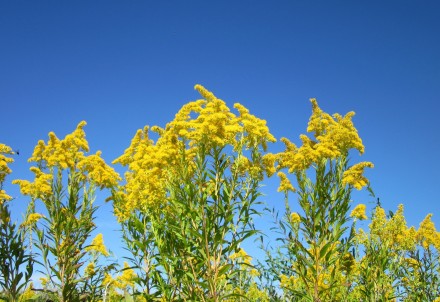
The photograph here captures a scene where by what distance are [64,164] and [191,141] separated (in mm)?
2453

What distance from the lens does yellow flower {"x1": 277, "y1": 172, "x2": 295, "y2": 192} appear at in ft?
18.6

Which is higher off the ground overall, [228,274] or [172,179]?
[172,179]

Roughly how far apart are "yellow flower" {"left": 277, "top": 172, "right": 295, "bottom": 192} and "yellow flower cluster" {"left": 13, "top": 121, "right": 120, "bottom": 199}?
2.67m

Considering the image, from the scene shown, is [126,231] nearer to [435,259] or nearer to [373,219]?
[373,219]

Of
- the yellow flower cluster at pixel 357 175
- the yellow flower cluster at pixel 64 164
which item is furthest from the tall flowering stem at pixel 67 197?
the yellow flower cluster at pixel 357 175

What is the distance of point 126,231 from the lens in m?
5.52

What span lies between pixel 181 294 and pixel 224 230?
0.85m

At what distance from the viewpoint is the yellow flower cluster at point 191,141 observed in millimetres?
4797

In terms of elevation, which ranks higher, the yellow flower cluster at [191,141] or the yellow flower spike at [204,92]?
the yellow flower spike at [204,92]

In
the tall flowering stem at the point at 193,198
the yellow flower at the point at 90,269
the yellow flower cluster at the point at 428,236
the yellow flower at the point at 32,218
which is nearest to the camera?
the tall flowering stem at the point at 193,198

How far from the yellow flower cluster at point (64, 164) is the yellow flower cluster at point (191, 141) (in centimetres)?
106

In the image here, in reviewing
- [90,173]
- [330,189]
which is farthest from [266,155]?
[90,173]

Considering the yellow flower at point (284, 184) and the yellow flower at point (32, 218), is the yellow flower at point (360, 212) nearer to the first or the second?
the yellow flower at point (284, 184)

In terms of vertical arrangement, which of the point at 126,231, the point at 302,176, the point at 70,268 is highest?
the point at 302,176
